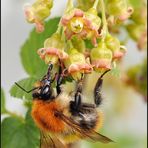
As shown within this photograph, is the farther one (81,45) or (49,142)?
(49,142)

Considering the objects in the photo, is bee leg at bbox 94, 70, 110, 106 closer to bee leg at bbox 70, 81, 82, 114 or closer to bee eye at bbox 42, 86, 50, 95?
bee leg at bbox 70, 81, 82, 114

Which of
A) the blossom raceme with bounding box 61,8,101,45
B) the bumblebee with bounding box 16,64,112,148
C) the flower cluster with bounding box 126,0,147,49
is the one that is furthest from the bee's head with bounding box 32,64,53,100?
the flower cluster with bounding box 126,0,147,49

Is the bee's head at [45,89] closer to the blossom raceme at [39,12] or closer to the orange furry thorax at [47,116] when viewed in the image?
the orange furry thorax at [47,116]

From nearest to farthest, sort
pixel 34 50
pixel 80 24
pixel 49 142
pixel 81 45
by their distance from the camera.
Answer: pixel 80 24 → pixel 81 45 → pixel 49 142 → pixel 34 50

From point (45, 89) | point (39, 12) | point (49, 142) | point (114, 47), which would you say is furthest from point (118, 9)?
point (49, 142)

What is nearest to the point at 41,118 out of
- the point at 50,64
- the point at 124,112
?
the point at 50,64

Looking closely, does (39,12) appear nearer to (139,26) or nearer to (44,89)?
(44,89)

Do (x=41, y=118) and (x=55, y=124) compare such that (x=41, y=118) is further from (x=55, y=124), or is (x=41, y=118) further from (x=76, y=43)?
(x=76, y=43)

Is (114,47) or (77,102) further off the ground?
(114,47)
